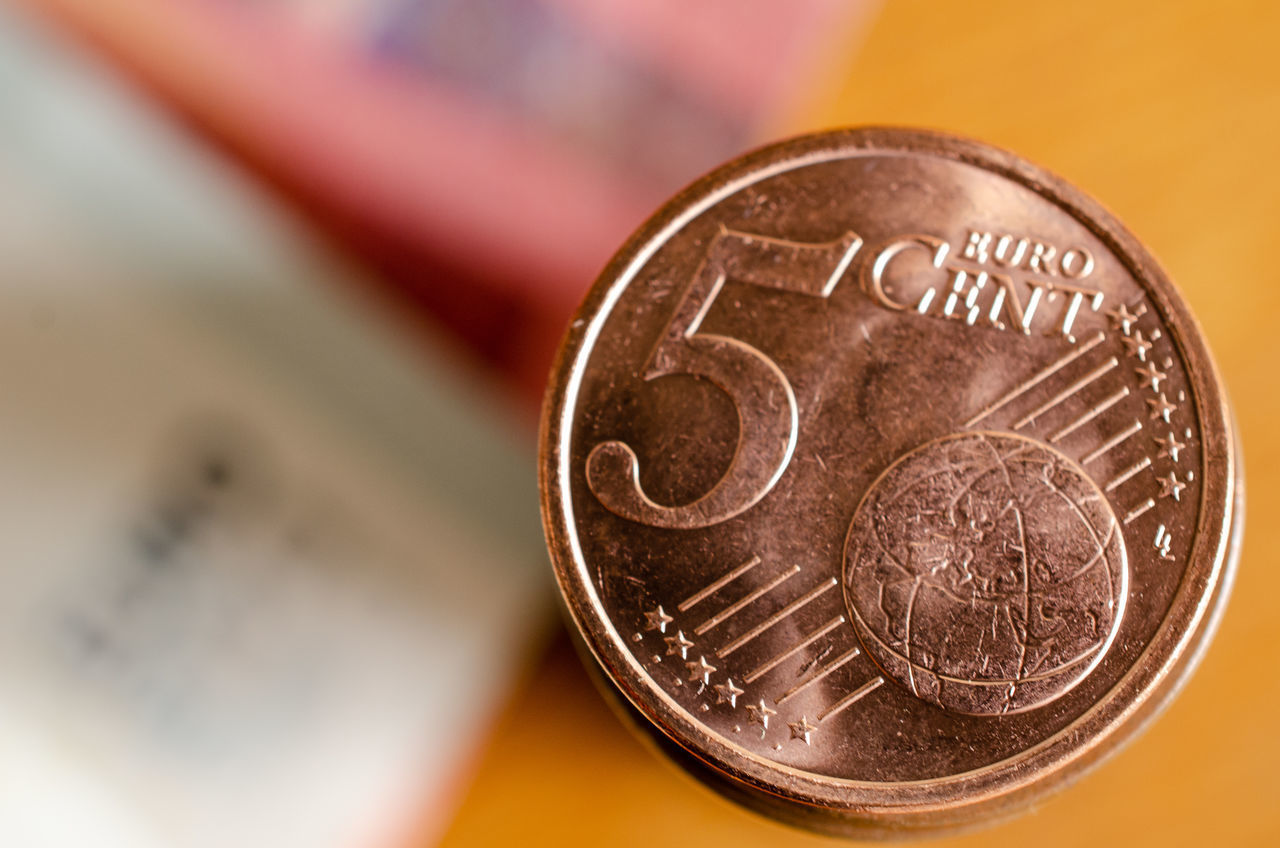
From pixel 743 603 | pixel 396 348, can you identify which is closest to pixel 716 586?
pixel 743 603

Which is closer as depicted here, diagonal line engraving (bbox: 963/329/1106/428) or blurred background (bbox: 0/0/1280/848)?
diagonal line engraving (bbox: 963/329/1106/428)

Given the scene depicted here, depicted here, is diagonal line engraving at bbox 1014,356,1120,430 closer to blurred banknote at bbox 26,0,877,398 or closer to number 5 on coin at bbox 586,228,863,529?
number 5 on coin at bbox 586,228,863,529

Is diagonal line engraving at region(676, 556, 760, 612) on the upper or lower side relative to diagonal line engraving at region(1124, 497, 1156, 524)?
lower

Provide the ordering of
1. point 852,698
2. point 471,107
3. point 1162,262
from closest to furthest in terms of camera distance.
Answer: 1. point 852,698
2. point 1162,262
3. point 471,107

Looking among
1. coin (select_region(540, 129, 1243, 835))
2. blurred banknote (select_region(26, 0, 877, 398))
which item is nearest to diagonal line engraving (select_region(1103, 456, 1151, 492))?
coin (select_region(540, 129, 1243, 835))

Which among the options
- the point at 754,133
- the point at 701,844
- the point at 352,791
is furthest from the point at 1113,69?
the point at 352,791

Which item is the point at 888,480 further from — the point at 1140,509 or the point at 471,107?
the point at 471,107
